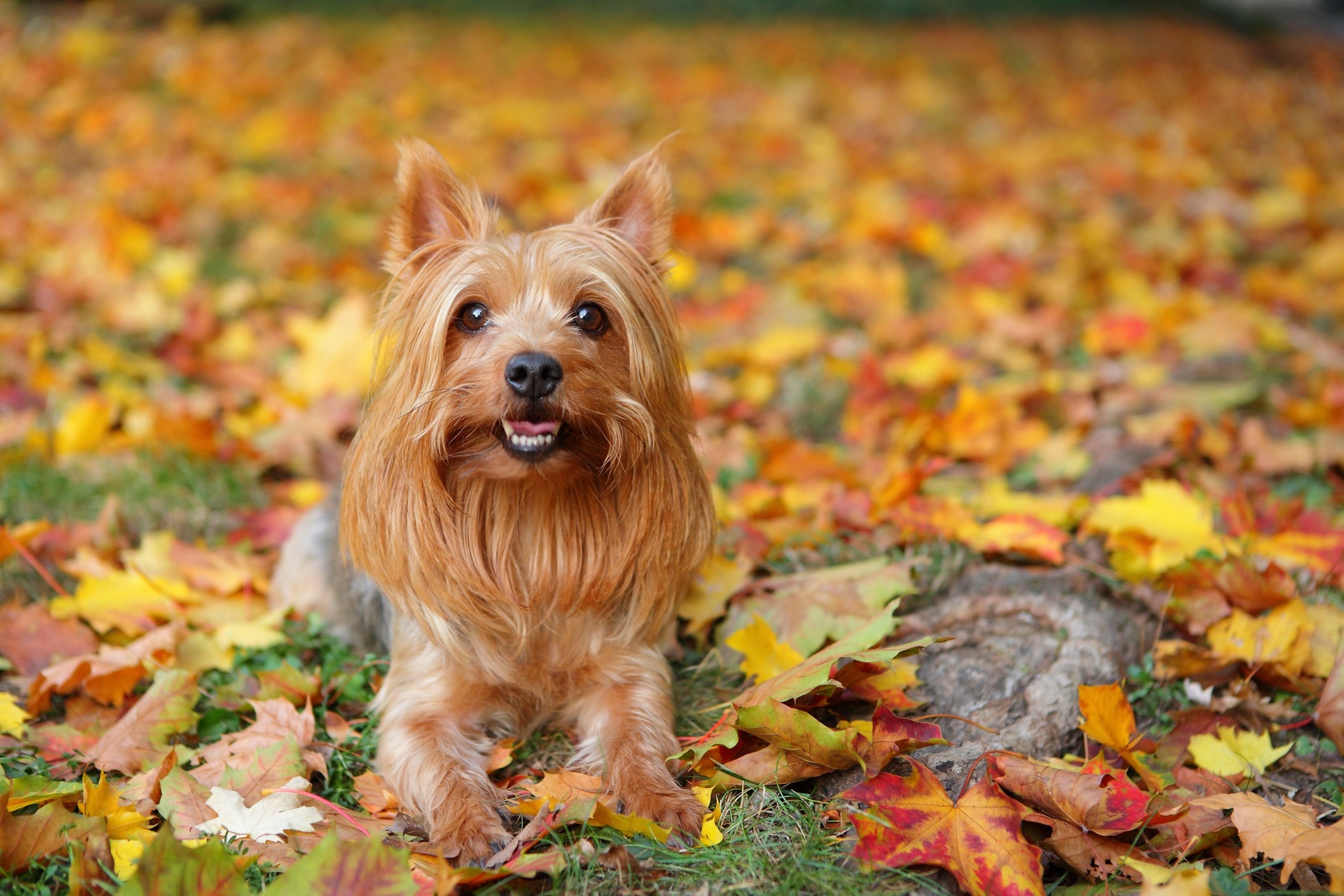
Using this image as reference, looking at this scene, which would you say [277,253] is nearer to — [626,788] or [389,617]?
[389,617]

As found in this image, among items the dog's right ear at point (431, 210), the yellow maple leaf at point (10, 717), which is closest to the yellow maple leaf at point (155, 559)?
the yellow maple leaf at point (10, 717)

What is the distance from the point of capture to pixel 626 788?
2535 mm

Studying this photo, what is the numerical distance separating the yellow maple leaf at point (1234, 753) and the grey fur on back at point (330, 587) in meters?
2.28

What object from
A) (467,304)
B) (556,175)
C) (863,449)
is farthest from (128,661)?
(556,175)

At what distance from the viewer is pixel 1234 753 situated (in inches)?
104

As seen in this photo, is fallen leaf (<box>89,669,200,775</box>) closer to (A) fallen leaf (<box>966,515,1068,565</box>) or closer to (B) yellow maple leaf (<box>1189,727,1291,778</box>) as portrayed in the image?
(A) fallen leaf (<box>966,515,1068,565</box>)

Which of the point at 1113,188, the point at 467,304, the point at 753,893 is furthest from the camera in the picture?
the point at 1113,188

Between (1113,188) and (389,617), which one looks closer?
(389,617)

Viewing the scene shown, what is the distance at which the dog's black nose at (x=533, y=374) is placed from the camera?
7.98ft

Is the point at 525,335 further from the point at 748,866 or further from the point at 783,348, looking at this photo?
the point at 783,348

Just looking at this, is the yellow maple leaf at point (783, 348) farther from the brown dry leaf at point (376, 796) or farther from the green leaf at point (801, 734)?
the brown dry leaf at point (376, 796)

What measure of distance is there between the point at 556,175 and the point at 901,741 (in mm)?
6766

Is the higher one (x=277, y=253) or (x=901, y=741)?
(x=277, y=253)

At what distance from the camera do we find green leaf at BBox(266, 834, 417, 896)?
196 cm
